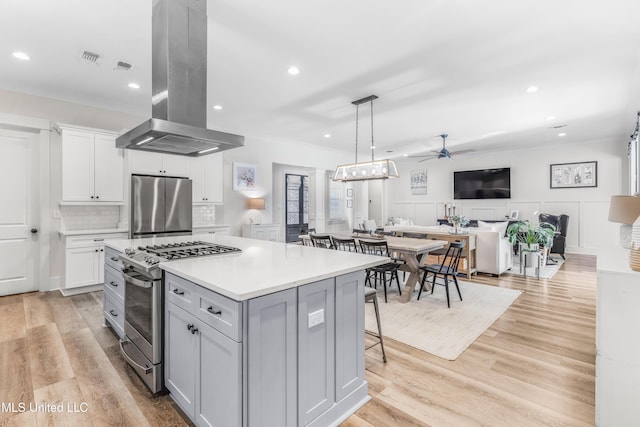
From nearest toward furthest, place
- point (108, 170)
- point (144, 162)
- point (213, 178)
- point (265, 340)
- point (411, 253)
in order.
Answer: point (265, 340)
point (411, 253)
point (108, 170)
point (144, 162)
point (213, 178)

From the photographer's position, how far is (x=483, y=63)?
134 inches

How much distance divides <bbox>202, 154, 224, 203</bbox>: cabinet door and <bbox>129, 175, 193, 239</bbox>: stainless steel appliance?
1.30 feet

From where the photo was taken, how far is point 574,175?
7.68m

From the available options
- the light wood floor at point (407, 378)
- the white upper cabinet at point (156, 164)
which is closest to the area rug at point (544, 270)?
the light wood floor at point (407, 378)

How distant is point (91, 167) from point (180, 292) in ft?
12.1

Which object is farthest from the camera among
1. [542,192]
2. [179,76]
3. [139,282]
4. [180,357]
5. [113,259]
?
[542,192]

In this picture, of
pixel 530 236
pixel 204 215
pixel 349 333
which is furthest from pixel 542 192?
pixel 349 333

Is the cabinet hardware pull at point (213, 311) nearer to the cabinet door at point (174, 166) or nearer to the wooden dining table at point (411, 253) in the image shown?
the wooden dining table at point (411, 253)

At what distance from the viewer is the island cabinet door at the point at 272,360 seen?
1439 millimetres

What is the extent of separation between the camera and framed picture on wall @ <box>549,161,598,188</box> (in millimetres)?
7465

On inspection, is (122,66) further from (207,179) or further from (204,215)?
(204,215)

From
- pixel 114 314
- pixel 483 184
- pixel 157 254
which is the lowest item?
pixel 114 314

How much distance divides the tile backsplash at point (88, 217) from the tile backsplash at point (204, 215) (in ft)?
3.95

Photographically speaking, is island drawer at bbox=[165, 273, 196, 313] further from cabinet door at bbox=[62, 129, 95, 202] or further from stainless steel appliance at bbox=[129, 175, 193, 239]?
cabinet door at bbox=[62, 129, 95, 202]
